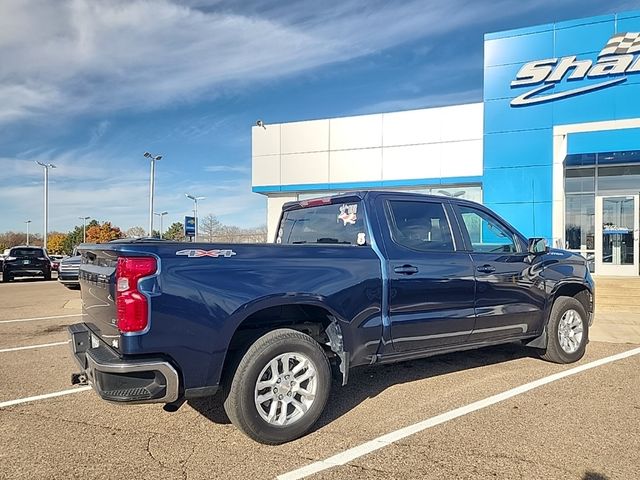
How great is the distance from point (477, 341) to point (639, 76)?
14973 mm

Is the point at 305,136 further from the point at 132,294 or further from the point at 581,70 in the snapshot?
the point at 132,294

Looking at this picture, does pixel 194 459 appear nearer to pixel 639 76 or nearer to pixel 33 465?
pixel 33 465

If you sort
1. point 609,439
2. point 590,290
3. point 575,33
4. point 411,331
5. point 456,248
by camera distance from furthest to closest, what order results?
point 575,33 → point 590,290 → point 456,248 → point 411,331 → point 609,439

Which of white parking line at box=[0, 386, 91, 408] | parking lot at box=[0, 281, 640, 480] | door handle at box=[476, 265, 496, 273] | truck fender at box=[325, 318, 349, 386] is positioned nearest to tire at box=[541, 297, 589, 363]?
parking lot at box=[0, 281, 640, 480]

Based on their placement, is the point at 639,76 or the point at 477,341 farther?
the point at 639,76

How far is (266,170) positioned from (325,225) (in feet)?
59.6

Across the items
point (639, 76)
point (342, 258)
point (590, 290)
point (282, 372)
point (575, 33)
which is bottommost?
point (282, 372)

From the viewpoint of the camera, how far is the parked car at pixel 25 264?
21.7 metres

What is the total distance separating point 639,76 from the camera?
15781mm

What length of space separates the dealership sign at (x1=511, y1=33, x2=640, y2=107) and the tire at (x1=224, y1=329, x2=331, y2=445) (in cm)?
1588

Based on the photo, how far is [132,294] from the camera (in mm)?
3207

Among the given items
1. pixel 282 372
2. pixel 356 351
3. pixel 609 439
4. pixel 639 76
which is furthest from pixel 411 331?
pixel 639 76

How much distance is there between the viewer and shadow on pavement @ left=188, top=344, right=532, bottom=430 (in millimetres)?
4363

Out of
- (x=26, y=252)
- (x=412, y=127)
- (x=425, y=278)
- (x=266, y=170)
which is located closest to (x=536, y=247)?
(x=425, y=278)
